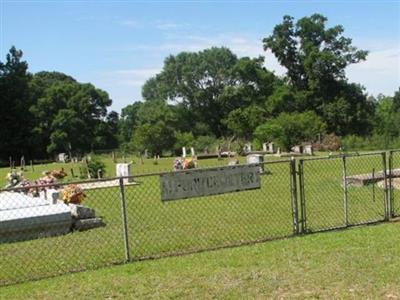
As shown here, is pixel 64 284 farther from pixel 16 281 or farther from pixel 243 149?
pixel 243 149

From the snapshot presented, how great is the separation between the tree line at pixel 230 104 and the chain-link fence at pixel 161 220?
1691 inches

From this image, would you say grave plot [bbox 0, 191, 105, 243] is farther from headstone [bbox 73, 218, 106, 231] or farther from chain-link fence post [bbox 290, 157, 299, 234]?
chain-link fence post [bbox 290, 157, 299, 234]

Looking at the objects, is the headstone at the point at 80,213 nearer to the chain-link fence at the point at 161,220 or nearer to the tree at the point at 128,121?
the chain-link fence at the point at 161,220

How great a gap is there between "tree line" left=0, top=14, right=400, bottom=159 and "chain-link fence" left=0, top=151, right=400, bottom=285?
42961 millimetres

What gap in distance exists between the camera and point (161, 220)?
12.6 meters

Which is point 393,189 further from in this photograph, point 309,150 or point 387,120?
point 387,120

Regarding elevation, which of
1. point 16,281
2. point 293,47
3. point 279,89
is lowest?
point 16,281

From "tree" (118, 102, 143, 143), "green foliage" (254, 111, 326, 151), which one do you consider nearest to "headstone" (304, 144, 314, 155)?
"green foliage" (254, 111, 326, 151)

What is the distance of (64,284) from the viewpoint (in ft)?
24.2

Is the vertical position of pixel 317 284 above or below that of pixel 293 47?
below

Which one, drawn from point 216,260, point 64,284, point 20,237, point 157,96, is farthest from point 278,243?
point 157,96

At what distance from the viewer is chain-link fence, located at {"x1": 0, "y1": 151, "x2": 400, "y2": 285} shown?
29.5 ft

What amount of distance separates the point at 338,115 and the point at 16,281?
6394 centimetres

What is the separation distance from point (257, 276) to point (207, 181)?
2492mm
